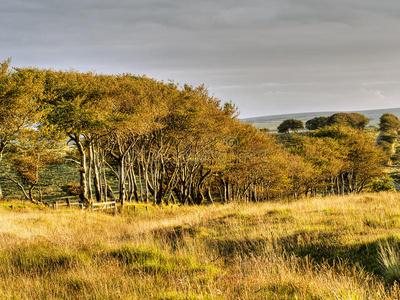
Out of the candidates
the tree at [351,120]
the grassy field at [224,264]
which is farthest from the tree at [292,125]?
the grassy field at [224,264]

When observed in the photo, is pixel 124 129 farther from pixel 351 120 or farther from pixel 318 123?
pixel 318 123

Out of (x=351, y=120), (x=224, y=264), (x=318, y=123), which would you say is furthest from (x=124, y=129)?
(x=318, y=123)

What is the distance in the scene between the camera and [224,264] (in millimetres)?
6148

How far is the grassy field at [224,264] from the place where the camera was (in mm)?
4457

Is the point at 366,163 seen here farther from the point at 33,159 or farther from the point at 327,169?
the point at 33,159

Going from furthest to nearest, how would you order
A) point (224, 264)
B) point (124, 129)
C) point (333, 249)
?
point (124, 129) < point (333, 249) < point (224, 264)

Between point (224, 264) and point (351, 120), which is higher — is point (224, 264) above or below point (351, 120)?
below

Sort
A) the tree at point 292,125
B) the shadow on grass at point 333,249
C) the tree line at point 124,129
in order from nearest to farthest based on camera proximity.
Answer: the shadow on grass at point 333,249, the tree line at point 124,129, the tree at point 292,125

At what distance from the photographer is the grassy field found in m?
4.46

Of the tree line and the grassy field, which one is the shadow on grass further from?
the tree line

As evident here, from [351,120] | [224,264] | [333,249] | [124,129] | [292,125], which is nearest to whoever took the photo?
[224,264]

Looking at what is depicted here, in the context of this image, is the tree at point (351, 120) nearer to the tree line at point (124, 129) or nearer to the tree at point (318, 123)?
the tree at point (318, 123)

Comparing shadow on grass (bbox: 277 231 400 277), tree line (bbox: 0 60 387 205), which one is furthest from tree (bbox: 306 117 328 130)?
shadow on grass (bbox: 277 231 400 277)

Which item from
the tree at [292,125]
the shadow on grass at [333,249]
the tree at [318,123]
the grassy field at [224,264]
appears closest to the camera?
the grassy field at [224,264]
